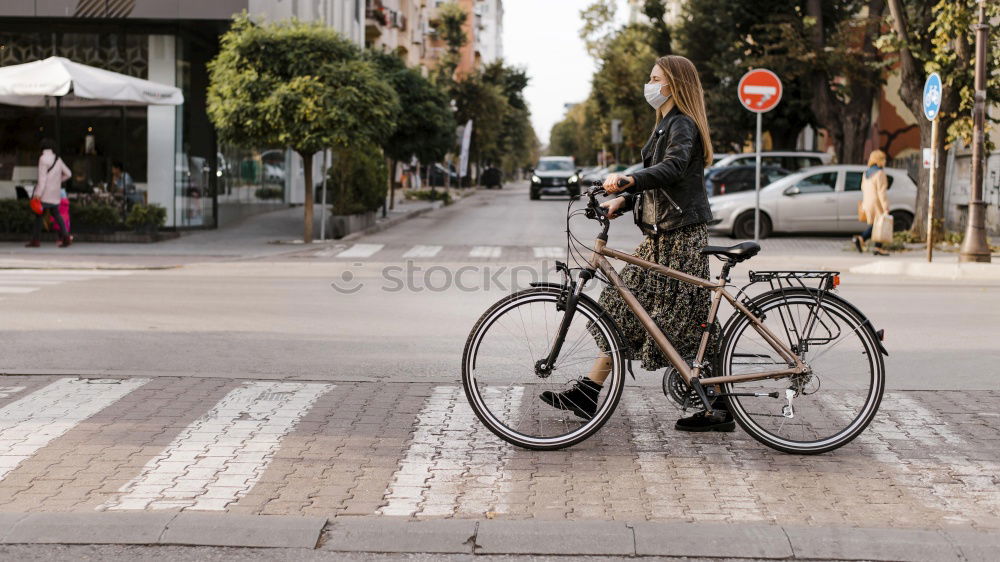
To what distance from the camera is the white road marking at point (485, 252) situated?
19.8 metres

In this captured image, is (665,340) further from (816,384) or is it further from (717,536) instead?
(717,536)

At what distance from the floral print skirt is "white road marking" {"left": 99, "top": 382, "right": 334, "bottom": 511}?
1785 mm

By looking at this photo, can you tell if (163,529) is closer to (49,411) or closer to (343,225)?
(49,411)

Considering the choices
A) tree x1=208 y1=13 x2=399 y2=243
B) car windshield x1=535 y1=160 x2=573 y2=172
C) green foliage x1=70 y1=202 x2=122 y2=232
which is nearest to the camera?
tree x1=208 y1=13 x2=399 y2=243

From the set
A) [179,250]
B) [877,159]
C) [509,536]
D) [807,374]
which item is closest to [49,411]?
[509,536]

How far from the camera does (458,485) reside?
16.6ft

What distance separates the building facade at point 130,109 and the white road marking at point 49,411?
54.2ft

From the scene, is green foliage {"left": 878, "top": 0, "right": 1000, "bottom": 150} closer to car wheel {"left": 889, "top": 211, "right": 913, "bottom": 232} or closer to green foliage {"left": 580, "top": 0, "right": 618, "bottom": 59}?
car wheel {"left": 889, "top": 211, "right": 913, "bottom": 232}

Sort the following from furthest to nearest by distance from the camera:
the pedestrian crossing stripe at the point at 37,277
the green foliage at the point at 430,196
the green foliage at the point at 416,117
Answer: the green foliage at the point at 430,196, the green foliage at the point at 416,117, the pedestrian crossing stripe at the point at 37,277

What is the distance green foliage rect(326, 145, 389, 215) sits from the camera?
24797 mm

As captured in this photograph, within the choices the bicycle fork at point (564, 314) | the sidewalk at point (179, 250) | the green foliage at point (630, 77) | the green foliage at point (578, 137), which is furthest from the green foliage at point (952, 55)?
the green foliage at point (578, 137)

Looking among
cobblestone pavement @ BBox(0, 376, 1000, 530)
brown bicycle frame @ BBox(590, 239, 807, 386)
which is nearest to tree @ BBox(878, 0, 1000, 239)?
cobblestone pavement @ BBox(0, 376, 1000, 530)

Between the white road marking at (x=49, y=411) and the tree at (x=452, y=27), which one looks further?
the tree at (x=452, y=27)

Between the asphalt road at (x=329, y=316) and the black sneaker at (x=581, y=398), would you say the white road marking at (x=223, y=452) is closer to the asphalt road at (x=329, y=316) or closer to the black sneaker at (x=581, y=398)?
the asphalt road at (x=329, y=316)
